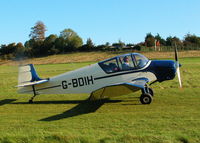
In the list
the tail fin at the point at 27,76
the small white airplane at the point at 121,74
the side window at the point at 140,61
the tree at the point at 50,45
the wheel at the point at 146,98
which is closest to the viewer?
the wheel at the point at 146,98

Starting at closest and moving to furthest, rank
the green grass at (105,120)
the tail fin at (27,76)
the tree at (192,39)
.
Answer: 1. the green grass at (105,120)
2. the tail fin at (27,76)
3. the tree at (192,39)

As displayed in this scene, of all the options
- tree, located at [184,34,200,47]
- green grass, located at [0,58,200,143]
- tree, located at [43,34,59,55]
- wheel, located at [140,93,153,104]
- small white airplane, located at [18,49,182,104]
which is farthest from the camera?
tree, located at [43,34,59,55]

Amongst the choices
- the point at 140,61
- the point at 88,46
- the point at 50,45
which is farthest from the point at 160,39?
the point at 140,61

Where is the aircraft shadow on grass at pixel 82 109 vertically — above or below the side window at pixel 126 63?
below

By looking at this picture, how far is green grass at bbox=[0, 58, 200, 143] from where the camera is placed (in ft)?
16.8

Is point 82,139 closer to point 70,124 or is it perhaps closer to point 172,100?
point 70,124

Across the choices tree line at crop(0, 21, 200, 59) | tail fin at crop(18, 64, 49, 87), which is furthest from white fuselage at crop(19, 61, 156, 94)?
tree line at crop(0, 21, 200, 59)

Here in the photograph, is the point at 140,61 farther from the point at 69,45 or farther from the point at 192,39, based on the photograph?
the point at 69,45

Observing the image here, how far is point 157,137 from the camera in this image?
4.85 metres

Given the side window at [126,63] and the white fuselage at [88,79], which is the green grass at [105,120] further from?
the side window at [126,63]

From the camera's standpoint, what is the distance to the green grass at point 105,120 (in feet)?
16.8

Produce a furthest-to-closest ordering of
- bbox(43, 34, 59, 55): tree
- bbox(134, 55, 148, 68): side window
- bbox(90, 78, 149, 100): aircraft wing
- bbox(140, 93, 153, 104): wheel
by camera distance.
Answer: bbox(43, 34, 59, 55): tree
bbox(134, 55, 148, 68): side window
bbox(140, 93, 153, 104): wheel
bbox(90, 78, 149, 100): aircraft wing

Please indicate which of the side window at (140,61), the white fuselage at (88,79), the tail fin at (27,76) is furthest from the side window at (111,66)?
the tail fin at (27,76)

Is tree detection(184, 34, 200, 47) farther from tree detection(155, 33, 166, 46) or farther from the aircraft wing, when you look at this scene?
the aircraft wing
